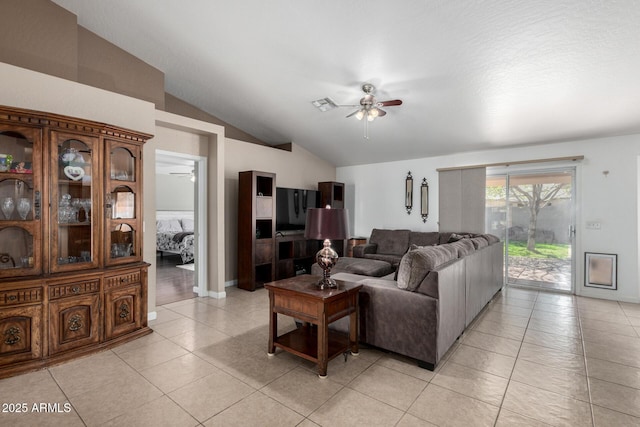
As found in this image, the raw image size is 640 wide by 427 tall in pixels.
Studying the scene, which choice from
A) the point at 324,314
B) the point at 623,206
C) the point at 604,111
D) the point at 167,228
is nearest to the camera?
the point at 324,314

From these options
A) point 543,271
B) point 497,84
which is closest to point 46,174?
point 497,84

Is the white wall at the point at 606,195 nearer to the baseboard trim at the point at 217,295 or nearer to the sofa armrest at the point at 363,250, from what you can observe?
the sofa armrest at the point at 363,250

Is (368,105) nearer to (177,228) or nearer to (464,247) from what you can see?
(464,247)

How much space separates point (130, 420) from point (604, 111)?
5.79 metres

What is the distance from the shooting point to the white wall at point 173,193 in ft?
30.3

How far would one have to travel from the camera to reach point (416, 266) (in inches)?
103

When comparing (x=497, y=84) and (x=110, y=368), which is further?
(x=497, y=84)

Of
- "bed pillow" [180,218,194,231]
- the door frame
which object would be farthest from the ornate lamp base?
"bed pillow" [180,218,194,231]

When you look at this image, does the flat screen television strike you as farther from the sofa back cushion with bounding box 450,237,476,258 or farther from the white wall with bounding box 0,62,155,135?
the sofa back cushion with bounding box 450,237,476,258

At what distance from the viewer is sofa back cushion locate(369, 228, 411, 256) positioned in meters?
6.08

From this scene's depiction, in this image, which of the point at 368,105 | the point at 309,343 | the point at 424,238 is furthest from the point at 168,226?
the point at 309,343

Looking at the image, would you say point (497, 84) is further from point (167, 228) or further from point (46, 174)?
point (167, 228)

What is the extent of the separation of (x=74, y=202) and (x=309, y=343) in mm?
2517

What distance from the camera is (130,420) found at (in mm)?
1923
